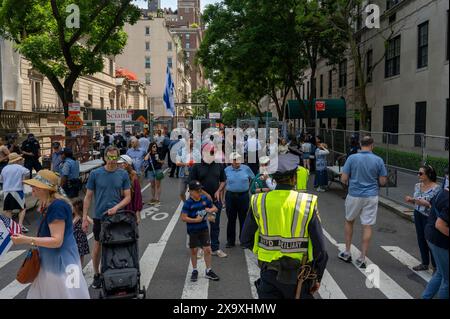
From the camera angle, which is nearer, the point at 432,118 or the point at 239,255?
the point at 239,255

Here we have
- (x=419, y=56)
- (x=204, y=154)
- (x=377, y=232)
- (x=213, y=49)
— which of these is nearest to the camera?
(x=204, y=154)

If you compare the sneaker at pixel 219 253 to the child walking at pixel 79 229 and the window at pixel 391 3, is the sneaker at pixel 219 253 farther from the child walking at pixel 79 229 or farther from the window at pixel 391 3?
the window at pixel 391 3

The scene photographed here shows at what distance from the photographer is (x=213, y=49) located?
111 feet

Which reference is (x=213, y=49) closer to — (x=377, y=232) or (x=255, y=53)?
(x=255, y=53)

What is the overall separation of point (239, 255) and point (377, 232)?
363 cm

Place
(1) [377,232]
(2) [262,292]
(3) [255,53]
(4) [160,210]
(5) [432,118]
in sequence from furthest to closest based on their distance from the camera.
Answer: (3) [255,53]
(5) [432,118]
(4) [160,210]
(1) [377,232]
(2) [262,292]

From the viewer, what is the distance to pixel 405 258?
7.87 m

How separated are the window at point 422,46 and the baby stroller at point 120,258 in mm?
18724

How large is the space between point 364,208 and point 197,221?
2.78m

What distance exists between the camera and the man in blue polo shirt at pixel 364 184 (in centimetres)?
720

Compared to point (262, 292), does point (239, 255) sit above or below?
below

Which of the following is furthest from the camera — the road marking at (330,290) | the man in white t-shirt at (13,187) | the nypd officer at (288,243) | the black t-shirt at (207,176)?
the man in white t-shirt at (13,187)

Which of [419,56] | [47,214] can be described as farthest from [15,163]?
[419,56]

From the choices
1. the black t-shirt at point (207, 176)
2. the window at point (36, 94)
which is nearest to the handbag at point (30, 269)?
the black t-shirt at point (207, 176)
